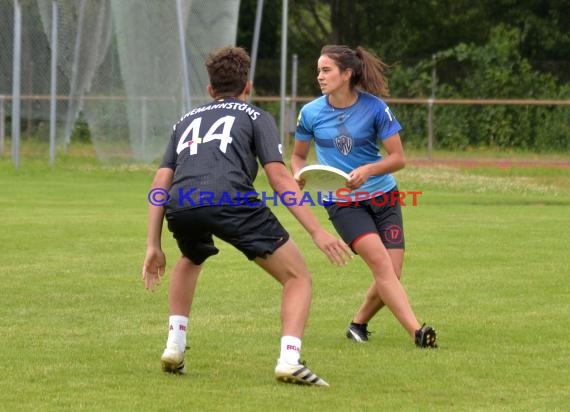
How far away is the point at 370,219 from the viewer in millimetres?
8062

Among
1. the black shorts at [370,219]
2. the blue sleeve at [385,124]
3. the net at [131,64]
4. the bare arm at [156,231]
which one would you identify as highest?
the blue sleeve at [385,124]

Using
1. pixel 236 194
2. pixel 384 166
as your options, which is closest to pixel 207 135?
pixel 236 194

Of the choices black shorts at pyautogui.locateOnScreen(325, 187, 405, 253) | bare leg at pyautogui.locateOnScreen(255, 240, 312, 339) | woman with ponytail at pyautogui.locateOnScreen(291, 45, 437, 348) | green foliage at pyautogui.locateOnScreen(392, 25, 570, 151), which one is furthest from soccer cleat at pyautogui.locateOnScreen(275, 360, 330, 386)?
green foliage at pyautogui.locateOnScreen(392, 25, 570, 151)

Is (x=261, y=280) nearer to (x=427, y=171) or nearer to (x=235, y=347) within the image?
(x=235, y=347)

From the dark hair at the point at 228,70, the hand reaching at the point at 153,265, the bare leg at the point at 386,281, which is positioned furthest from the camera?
the bare leg at the point at 386,281

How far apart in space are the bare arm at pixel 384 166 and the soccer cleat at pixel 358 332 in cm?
99

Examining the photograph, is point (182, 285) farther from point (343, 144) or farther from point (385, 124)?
point (385, 124)

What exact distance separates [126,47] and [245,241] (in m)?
17.7

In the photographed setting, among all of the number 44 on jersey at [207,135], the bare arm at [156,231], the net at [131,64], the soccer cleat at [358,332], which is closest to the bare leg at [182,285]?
the bare arm at [156,231]

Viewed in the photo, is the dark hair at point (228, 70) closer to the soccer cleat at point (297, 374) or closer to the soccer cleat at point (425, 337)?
the soccer cleat at point (297, 374)

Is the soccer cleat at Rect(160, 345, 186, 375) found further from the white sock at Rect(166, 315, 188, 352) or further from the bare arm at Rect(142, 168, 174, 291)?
the bare arm at Rect(142, 168, 174, 291)

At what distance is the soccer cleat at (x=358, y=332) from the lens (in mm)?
8203

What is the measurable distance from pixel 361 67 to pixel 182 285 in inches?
78.1

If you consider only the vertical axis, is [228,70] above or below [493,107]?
above
